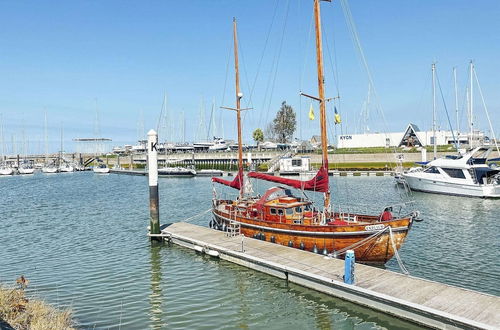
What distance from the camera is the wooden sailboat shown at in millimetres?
17922

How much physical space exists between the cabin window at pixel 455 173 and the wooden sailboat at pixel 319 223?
29.9 m

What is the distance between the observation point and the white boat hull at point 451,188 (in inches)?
1684

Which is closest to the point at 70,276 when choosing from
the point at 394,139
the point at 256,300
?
the point at 256,300

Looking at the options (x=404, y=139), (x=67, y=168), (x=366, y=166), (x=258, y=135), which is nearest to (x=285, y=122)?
(x=258, y=135)

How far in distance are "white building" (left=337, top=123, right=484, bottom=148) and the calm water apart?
73.4 metres

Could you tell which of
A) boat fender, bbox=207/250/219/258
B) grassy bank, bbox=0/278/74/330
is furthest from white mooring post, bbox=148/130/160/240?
grassy bank, bbox=0/278/74/330

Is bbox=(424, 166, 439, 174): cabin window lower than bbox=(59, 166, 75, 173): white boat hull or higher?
lower

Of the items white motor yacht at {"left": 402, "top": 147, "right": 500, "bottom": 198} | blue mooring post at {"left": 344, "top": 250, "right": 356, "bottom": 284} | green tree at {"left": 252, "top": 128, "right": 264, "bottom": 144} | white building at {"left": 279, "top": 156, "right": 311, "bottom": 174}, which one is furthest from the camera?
green tree at {"left": 252, "top": 128, "right": 264, "bottom": 144}

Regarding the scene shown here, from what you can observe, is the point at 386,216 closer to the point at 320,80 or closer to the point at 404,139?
the point at 320,80

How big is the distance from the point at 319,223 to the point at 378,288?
6.64 meters

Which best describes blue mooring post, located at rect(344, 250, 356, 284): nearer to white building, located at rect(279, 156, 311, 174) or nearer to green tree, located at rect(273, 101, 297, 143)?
white building, located at rect(279, 156, 311, 174)

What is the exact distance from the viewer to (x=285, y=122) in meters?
138

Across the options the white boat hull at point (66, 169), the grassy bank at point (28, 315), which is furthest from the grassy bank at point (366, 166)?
the white boat hull at point (66, 169)

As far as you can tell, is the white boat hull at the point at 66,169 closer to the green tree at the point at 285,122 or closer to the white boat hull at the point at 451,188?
the green tree at the point at 285,122
